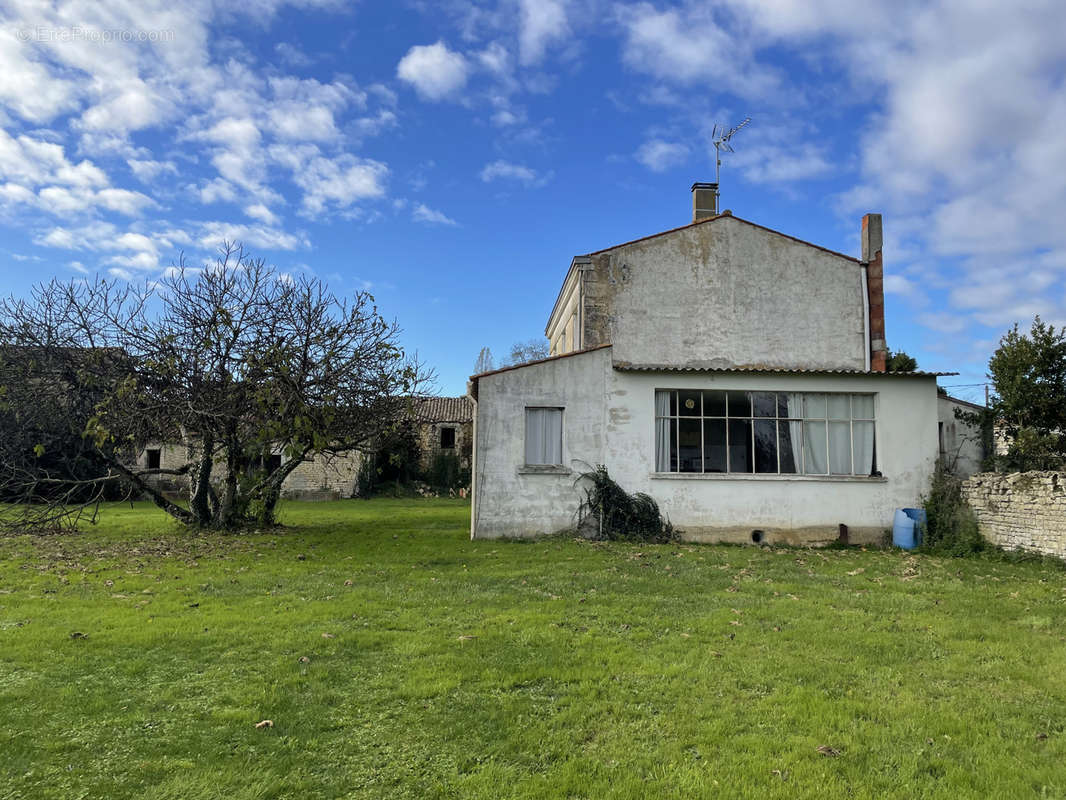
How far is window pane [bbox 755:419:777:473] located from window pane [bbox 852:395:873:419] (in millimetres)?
1944

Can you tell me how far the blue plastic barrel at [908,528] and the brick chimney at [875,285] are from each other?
12.9 feet

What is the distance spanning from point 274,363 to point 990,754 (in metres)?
13.9

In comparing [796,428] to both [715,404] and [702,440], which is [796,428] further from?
[702,440]

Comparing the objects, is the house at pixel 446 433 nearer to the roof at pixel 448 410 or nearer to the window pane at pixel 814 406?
the roof at pixel 448 410

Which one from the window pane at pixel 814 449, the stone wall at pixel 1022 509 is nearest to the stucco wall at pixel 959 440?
the stone wall at pixel 1022 509

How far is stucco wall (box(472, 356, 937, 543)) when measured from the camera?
52.2 feet

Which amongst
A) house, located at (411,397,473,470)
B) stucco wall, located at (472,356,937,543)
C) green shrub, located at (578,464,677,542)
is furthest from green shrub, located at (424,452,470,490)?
green shrub, located at (578,464,677,542)

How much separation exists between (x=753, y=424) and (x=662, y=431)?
220 centimetres

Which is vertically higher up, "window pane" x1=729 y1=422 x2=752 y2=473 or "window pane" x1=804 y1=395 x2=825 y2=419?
"window pane" x1=804 y1=395 x2=825 y2=419

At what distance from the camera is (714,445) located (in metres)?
16.5

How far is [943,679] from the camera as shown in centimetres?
603

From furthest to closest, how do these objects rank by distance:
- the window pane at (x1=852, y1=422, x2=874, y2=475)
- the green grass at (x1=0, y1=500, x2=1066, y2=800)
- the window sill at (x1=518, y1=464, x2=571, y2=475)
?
the window pane at (x1=852, y1=422, x2=874, y2=475) < the window sill at (x1=518, y1=464, x2=571, y2=475) < the green grass at (x1=0, y1=500, x2=1066, y2=800)

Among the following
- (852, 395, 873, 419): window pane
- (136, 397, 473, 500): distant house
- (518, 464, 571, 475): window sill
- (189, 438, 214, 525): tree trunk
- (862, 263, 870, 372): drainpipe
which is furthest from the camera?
(136, 397, 473, 500): distant house

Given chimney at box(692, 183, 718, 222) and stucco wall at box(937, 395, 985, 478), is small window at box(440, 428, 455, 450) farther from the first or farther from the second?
stucco wall at box(937, 395, 985, 478)
